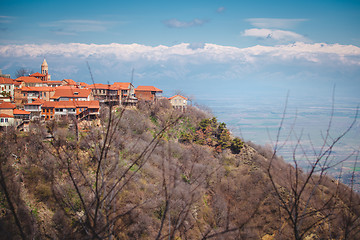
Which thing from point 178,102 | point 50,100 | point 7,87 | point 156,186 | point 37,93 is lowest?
point 156,186

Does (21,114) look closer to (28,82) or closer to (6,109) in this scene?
(6,109)

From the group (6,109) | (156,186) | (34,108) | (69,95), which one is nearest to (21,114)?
(6,109)

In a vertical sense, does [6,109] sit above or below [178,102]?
below

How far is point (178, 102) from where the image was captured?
126ft

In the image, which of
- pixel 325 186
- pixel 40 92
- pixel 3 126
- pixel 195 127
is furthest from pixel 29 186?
pixel 325 186

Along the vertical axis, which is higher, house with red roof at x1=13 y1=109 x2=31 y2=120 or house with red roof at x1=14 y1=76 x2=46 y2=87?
house with red roof at x1=14 y1=76 x2=46 y2=87

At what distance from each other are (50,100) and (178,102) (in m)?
16.2

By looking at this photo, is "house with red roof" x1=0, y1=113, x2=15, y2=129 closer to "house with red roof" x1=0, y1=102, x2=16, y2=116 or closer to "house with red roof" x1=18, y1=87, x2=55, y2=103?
"house with red roof" x1=0, y1=102, x2=16, y2=116

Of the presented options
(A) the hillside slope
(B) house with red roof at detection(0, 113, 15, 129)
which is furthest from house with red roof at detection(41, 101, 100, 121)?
(B) house with red roof at detection(0, 113, 15, 129)

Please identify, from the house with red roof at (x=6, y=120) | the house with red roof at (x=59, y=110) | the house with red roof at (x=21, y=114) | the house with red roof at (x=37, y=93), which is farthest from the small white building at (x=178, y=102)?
the house with red roof at (x=6, y=120)

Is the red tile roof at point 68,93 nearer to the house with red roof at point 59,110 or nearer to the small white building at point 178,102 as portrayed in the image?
the house with red roof at point 59,110

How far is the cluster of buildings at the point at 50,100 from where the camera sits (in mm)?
24891

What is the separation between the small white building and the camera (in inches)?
1503

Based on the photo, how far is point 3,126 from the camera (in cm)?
2323
